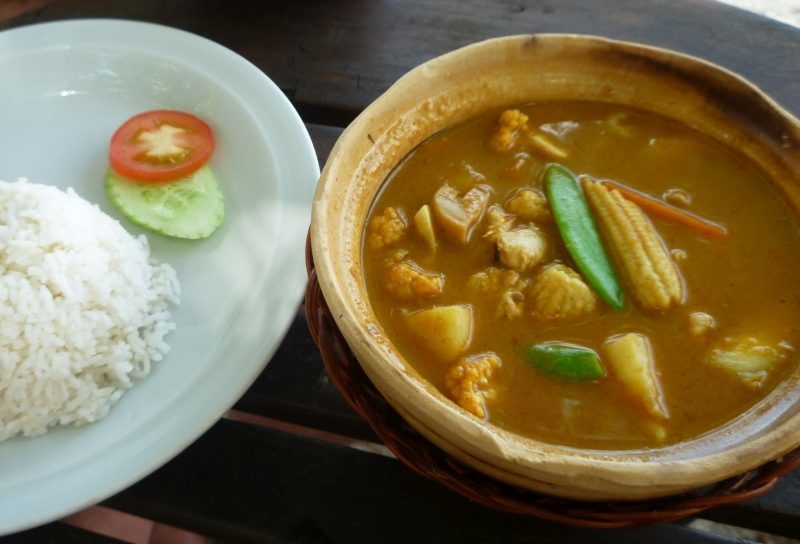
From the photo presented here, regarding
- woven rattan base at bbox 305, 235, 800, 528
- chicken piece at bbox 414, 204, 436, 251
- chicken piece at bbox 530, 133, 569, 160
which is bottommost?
woven rattan base at bbox 305, 235, 800, 528

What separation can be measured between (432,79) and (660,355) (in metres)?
0.62

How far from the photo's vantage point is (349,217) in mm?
1145

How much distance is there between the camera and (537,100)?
4.42 ft

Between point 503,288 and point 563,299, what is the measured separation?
10 centimetres

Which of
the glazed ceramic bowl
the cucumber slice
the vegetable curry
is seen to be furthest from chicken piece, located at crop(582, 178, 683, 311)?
the cucumber slice

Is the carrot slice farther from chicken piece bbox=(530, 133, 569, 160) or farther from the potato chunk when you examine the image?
the potato chunk

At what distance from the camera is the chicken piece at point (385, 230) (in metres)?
1.18

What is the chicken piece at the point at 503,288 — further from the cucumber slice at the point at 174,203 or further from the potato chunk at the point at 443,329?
the cucumber slice at the point at 174,203

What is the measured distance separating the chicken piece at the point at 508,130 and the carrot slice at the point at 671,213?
0.64 feet

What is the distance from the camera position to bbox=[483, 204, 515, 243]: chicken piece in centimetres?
119

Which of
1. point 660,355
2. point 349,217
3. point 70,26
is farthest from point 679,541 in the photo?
point 70,26

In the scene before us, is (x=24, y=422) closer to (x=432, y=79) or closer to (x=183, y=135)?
(x=183, y=135)

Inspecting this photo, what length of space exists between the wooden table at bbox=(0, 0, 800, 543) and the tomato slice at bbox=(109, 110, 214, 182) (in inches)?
10.5

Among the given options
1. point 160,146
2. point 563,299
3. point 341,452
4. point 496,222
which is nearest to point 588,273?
point 563,299
